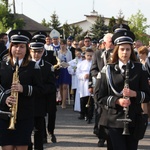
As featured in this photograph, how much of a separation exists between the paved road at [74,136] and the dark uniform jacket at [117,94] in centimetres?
316

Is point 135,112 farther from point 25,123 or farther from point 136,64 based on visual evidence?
point 25,123

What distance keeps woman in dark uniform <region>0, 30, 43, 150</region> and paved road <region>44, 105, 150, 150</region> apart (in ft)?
9.94

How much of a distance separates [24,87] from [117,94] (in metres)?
1.13

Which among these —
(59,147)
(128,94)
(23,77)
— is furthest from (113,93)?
(59,147)

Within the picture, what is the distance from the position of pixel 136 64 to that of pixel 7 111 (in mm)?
1693

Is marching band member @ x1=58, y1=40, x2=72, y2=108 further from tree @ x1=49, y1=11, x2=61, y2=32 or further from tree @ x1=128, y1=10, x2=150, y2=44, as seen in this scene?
tree @ x1=49, y1=11, x2=61, y2=32

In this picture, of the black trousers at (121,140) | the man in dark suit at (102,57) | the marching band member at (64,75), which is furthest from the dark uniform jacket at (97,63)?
the marching band member at (64,75)

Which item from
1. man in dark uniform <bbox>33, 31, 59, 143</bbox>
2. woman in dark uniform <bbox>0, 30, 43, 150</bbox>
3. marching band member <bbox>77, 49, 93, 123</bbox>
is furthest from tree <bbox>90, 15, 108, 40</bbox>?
woman in dark uniform <bbox>0, 30, 43, 150</bbox>

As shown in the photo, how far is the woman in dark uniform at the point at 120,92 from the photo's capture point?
203 inches

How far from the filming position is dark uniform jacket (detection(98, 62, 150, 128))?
5.17 metres

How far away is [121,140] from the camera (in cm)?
520

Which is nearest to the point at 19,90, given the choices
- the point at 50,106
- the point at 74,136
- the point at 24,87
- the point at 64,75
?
the point at 24,87

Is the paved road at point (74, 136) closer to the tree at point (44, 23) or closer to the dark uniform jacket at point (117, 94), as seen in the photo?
the dark uniform jacket at point (117, 94)

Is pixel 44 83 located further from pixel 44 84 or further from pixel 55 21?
pixel 55 21
